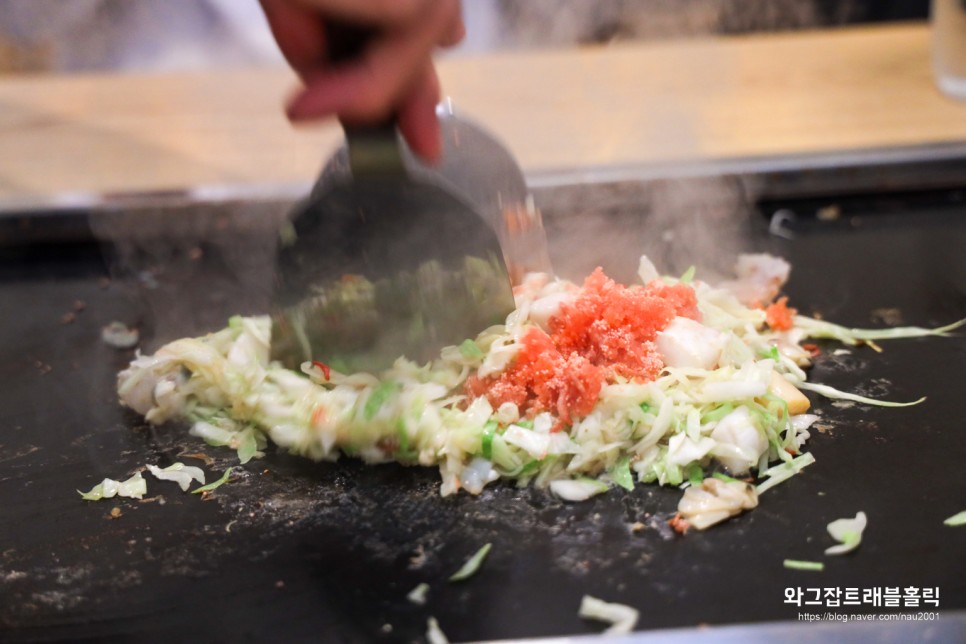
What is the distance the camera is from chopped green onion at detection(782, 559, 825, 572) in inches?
48.9

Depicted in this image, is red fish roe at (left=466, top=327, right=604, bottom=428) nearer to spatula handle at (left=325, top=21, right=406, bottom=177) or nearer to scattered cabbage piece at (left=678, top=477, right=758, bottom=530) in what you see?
scattered cabbage piece at (left=678, top=477, right=758, bottom=530)

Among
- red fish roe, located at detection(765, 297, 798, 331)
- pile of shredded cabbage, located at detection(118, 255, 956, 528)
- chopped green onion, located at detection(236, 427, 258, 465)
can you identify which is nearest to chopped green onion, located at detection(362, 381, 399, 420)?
pile of shredded cabbage, located at detection(118, 255, 956, 528)

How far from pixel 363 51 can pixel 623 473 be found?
0.84 m

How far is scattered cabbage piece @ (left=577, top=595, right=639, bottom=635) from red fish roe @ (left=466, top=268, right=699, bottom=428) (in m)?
0.39

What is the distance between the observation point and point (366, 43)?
132 cm

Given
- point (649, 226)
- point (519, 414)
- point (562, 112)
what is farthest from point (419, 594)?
point (562, 112)

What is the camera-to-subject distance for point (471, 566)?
50.8 inches

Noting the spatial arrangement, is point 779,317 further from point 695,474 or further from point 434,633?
point 434,633

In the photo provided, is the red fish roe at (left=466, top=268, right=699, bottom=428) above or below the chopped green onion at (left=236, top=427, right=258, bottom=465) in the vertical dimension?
above

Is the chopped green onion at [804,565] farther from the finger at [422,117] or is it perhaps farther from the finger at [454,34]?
the finger at [454,34]

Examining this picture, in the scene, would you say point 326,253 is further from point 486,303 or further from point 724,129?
point 724,129

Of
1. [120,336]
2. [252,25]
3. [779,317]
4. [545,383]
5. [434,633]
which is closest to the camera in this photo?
[434,633]

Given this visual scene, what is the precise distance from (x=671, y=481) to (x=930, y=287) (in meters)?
1.01

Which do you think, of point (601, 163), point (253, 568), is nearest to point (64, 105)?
point (601, 163)
